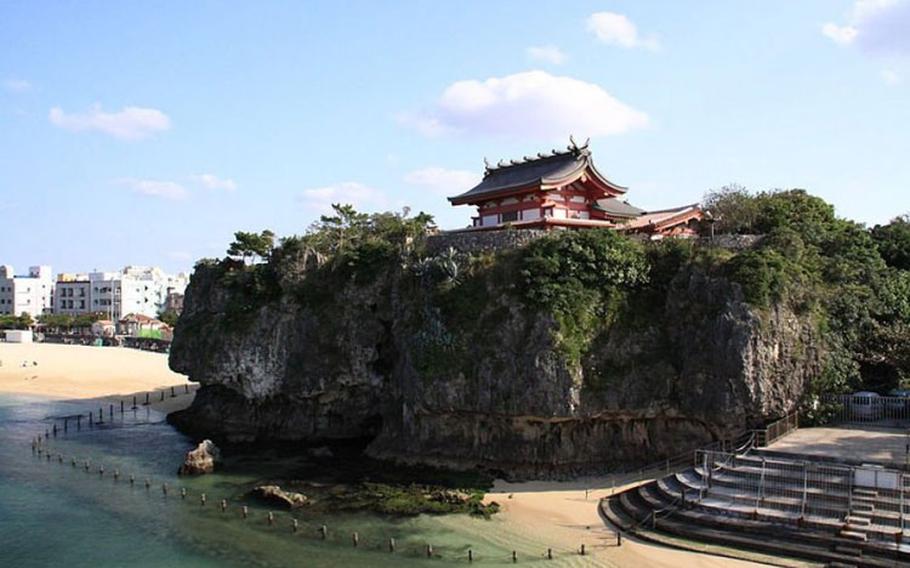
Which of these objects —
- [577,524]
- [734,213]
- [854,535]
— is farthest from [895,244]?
[577,524]

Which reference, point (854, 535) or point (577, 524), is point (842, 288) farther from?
point (577, 524)

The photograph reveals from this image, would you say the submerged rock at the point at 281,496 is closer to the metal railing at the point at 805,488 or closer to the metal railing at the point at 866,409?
the metal railing at the point at 805,488

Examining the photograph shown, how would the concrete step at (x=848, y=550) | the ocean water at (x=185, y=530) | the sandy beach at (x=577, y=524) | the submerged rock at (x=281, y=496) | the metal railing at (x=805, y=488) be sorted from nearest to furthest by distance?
1. the concrete step at (x=848, y=550)
2. the sandy beach at (x=577, y=524)
3. the metal railing at (x=805, y=488)
4. the ocean water at (x=185, y=530)
5. the submerged rock at (x=281, y=496)

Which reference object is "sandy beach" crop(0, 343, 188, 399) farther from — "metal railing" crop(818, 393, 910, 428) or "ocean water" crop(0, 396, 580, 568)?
"metal railing" crop(818, 393, 910, 428)

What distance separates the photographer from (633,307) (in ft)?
122

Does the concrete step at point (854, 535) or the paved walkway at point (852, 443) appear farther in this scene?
the paved walkway at point (852, 443)

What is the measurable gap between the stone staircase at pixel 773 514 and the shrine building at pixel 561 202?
18.6 metres

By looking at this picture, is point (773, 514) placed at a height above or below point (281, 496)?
above

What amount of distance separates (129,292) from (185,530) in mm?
135790

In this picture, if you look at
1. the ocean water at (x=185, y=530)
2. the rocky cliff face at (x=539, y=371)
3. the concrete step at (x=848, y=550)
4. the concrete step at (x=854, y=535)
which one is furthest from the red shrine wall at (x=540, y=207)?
the concrete step at (x=848, y=550)

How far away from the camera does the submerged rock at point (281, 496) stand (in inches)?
1236

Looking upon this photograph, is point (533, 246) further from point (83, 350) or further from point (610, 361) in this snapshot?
point (83, 350)

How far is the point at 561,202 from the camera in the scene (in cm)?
4581

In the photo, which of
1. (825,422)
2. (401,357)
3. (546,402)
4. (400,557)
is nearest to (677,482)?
(546,402)
